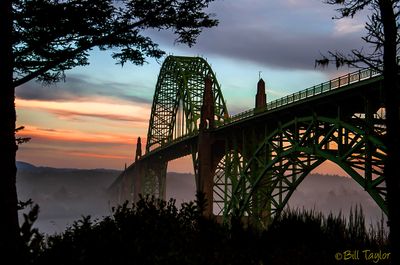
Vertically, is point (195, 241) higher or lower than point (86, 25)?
lower

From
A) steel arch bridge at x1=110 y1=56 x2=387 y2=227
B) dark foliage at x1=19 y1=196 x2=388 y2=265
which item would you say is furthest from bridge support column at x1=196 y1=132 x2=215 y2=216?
dark foliage at x1=19 y1=196 x2=388 y2=265

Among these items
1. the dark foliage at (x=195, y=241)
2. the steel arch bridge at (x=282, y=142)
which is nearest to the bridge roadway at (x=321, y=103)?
the steel arch bridge at (x=282, y=142)

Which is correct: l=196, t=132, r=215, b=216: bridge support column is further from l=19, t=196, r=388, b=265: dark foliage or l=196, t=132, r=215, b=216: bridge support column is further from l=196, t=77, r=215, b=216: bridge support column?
l=19, t=196, r=388, b=265: dark foliage

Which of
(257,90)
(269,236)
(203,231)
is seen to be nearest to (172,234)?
(203,231)

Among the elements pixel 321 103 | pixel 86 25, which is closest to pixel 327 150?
pixel 321 103

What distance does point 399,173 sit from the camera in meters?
10.6

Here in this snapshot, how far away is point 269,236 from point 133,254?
15.9 ft

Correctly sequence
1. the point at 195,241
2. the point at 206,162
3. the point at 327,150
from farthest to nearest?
the point at 206,162 → the point at 327,150 → the point at 195,241

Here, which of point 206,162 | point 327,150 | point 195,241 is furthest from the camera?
point 206,162

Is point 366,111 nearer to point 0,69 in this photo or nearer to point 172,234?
point 172,234

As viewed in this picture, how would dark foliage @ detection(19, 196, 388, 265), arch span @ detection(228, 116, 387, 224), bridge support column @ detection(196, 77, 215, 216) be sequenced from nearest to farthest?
dark foliage @ detection(19, 196, 388, 265)
arch span @ detection(228, 116, 387, 224)
bridge support column @ detection(196, 77, 215, 216)

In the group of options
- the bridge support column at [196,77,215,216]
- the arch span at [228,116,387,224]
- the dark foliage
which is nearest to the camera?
the dark foliage

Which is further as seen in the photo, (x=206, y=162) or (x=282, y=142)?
(x=206, y=162)

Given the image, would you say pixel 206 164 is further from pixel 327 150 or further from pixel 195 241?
pixel 195 241
